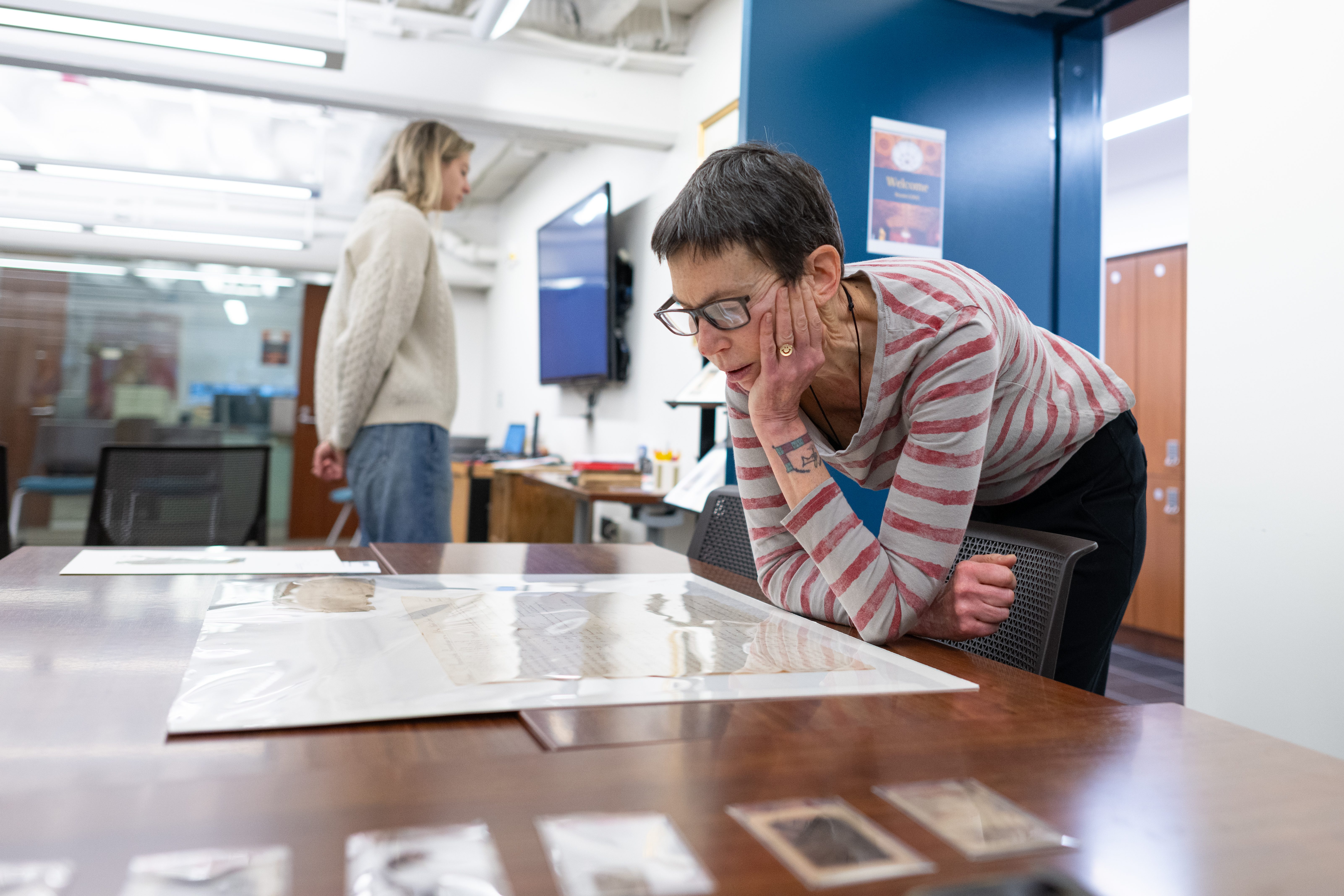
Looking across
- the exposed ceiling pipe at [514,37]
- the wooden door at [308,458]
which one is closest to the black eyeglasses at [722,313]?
the exposed ceiling pipe at [514,37]

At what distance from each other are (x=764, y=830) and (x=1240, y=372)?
5.56 ft

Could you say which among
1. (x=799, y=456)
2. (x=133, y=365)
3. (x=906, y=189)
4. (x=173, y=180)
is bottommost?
(x=799, y=456)

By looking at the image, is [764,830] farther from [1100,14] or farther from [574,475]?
[574,475]

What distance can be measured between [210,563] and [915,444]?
991 millimetres

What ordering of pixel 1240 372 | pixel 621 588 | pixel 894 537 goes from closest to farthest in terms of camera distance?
pixel 894 537
pixel 621 588
pixel 1240 372

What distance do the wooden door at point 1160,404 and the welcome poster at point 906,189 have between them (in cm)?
264

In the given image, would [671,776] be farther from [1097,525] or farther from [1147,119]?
[1147,119]

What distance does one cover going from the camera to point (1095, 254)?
2.76 meters

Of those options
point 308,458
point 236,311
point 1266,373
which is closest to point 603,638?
point 1266,373

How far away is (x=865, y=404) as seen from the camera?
1085mm

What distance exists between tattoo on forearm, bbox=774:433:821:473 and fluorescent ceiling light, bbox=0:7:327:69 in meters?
2.89

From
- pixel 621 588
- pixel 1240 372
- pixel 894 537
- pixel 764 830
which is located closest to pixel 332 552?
pixel 621 588

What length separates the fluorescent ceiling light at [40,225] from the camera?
6723mm

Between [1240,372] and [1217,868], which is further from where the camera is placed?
[1240,372]
